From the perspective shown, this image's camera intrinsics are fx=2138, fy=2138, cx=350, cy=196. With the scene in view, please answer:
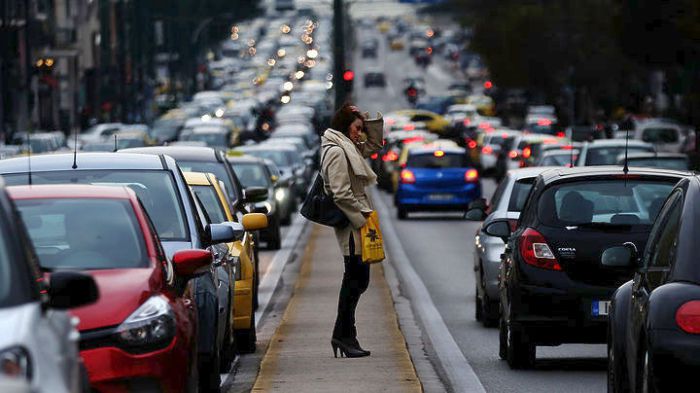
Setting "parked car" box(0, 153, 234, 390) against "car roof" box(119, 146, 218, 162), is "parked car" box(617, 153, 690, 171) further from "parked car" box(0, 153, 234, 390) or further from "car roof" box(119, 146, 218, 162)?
"parked car" box(0, 153, 234, 390)

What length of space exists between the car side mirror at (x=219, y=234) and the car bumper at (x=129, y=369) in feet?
10.8

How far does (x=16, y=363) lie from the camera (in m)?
5.84

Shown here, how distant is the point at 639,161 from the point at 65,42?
8646 cm

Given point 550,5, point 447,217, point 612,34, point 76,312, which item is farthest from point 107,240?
point 550,5

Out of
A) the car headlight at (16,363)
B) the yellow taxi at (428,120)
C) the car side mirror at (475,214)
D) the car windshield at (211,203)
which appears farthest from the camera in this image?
the yellow taxi at (428,120)

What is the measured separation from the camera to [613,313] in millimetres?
10930

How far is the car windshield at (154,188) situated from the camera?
42.1 feet

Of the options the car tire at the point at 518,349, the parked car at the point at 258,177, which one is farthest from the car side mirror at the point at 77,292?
the parked car at the point at 258,177

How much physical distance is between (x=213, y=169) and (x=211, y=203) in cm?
361

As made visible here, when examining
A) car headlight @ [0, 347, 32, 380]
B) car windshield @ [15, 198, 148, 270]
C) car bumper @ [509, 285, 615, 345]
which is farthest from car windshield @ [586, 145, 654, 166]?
car headlight @ [0, 347, 32, 380]

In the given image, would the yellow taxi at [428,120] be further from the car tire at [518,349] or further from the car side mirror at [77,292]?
the car side mirror at [77,292]

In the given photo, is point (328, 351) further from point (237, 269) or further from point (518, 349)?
point (518, 349)

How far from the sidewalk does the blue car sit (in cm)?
1770

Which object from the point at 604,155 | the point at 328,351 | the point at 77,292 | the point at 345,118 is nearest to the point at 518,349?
the point at 328,351
